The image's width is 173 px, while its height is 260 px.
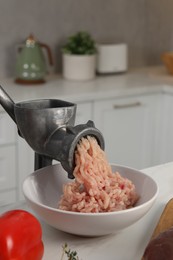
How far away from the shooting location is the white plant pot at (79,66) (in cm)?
295

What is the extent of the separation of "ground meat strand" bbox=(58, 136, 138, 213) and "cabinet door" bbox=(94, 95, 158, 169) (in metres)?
1.63

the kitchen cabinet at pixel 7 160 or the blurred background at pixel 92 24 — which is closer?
the kitchen cabinet at pixel 7 160

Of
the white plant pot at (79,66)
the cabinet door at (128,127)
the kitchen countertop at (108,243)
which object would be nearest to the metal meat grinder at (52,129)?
the kitchen countertop at (108,243)

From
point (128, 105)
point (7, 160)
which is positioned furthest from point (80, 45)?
point (7, 160)

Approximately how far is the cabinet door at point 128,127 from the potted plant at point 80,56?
30 cm

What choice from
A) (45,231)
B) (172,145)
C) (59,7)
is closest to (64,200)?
(45,231)

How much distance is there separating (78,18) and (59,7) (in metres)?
0.15

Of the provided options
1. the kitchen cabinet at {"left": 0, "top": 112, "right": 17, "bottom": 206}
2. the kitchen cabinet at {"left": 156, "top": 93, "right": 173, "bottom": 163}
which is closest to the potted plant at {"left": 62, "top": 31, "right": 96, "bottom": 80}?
the kitchen cabinet at {"left": 156, "top": 93, "right": 173, "bottom": 163}

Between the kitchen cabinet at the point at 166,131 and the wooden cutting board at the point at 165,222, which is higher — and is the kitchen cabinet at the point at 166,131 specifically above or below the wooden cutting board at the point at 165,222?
below

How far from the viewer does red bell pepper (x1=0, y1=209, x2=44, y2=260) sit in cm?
89

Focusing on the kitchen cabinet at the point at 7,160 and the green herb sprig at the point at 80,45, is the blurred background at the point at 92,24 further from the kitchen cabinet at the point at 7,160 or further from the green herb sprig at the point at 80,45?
the kitchen cabinet at the point at 7,160

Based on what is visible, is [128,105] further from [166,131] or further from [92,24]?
[92,24]

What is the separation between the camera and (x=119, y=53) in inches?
124

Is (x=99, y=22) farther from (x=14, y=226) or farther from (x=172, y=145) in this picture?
(x=14, y=226)
